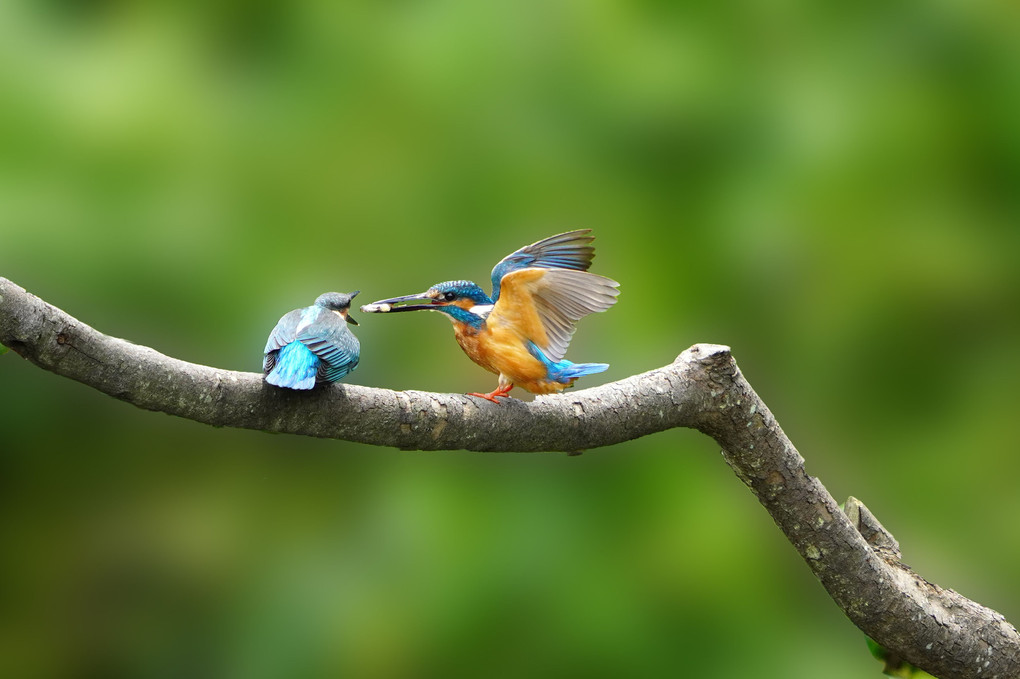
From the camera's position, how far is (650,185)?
8.47 feet

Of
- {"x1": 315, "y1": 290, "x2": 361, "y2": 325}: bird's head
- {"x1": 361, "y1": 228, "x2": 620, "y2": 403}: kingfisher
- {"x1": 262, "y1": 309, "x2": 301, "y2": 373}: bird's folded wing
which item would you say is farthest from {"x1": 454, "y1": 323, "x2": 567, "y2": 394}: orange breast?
{"x1": 262, "y1": 309, "x2": 301, "y2": 373}: bird's folded wing

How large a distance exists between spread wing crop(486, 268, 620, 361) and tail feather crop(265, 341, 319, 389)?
11.9 inches

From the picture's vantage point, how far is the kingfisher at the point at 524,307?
4.36ft

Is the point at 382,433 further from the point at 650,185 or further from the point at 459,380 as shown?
the point at 650,185

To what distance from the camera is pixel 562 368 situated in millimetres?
1400

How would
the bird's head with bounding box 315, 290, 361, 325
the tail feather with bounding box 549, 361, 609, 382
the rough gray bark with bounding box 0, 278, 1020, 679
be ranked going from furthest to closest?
the tail feather with bounding box 549, 361, 609, 382, the bird's head with bounding box 315, 290, 361, 325, the rough gray bark with bounding box 0, 278, 1020, 679

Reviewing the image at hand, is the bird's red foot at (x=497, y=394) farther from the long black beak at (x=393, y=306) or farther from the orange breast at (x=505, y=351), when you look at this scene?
the long black beak at (x=393, y=306)

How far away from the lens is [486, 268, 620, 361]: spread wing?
4.30ft

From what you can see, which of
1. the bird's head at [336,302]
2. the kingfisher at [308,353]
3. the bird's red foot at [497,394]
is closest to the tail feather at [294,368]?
the kingfisher at [308,353]

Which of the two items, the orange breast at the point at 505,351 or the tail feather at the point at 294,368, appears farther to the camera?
the orange breast at the point at 505,351

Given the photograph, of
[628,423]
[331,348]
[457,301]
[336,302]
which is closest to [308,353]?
[331,348]

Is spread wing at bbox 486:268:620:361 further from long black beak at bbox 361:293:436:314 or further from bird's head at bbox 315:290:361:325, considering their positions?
bird's head at bbox 315:290:361:325

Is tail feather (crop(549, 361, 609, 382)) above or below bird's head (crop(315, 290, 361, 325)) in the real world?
below

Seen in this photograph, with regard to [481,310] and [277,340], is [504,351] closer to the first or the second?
[481,310]
